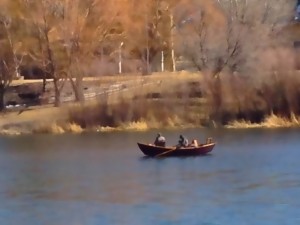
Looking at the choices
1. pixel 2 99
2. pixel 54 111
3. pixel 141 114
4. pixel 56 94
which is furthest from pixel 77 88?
pixel 141 114

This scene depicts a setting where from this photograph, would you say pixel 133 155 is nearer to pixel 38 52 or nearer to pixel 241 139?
pixel 241 139

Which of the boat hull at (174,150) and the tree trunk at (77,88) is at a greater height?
the tree trunk at (77,88)

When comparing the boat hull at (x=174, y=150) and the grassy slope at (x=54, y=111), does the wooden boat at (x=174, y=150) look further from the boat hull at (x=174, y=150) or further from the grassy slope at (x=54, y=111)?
the grassy slope at (x=54, y=111)

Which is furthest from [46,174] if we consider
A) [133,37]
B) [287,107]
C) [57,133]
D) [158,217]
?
[133,37]

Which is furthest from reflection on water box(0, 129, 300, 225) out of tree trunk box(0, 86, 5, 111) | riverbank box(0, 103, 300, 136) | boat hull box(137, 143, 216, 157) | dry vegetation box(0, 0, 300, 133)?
tree trunk box(0, 86, 5, 111)

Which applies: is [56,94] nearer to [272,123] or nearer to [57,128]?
[57,128]

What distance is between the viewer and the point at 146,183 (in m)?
38.7

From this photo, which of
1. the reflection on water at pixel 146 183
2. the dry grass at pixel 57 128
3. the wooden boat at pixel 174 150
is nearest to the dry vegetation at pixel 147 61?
the dry grass at pixel 57 128

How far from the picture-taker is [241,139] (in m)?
55.8

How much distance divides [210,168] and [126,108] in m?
21.9

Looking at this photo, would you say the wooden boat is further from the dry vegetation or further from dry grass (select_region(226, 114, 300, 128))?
the dry vegetation

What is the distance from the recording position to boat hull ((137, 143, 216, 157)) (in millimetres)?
47031

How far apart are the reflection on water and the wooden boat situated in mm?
315

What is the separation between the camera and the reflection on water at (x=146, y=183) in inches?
1232
